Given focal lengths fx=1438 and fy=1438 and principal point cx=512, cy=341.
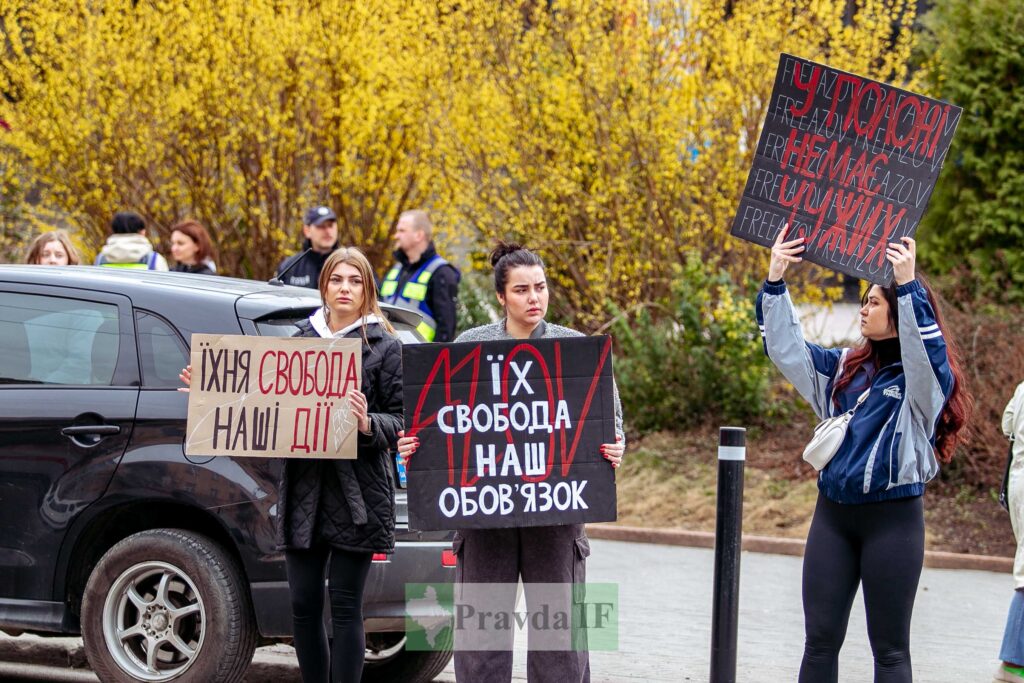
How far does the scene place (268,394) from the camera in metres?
5.53

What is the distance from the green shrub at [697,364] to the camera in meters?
12.9

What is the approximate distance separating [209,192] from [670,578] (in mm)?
8062

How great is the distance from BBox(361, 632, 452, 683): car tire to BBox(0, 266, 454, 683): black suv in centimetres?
67

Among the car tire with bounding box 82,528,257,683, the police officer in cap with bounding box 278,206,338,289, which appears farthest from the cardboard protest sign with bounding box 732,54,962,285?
the police officer in cap with bounding box 278,206,338,289

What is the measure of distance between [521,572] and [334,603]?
855 mm

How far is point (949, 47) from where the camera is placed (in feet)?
45.7

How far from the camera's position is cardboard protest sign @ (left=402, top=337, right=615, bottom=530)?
16.2ft

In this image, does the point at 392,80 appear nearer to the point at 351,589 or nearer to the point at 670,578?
the point at 670,578

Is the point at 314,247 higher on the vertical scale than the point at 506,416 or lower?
higher

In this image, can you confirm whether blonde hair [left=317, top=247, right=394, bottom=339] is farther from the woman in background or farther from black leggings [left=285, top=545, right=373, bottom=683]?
the woman in background

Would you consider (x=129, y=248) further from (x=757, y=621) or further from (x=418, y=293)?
(x=757, y=621)

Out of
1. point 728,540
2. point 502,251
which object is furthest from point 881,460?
point 502,251

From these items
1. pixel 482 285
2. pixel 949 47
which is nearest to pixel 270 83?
pixel 482 285

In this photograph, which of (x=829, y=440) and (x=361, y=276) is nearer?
(x=829, y=440)
